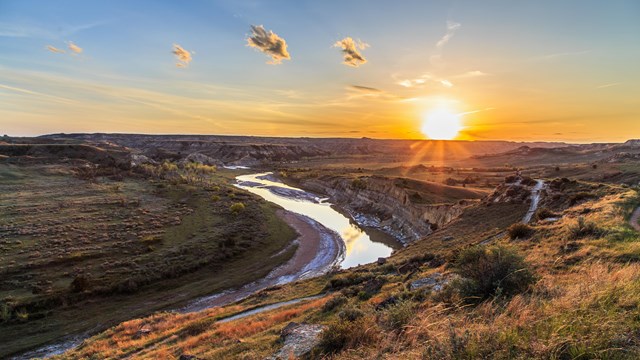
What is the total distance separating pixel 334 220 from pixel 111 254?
115 feet

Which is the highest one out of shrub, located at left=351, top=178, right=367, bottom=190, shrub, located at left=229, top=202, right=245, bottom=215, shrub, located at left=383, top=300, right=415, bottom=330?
shrub, located at left=383, top=300, right=415, bottom=330

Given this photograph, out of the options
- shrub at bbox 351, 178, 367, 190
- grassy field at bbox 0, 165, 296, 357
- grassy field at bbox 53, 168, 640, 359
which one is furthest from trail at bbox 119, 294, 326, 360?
shrub at bbox 351, 178, 367, 190

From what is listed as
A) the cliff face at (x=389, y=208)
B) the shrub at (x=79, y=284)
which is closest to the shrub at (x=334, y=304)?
the shrub at (x=79, y=284)

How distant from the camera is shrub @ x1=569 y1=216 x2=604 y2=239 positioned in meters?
14.9

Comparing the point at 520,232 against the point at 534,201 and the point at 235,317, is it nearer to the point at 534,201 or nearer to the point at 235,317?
the point at 534,201

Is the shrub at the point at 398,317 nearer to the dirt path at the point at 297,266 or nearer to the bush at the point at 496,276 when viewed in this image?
the bush at the point at 496,276

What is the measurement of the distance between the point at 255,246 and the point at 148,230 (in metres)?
14.5

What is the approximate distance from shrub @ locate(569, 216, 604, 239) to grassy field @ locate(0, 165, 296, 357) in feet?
87.6

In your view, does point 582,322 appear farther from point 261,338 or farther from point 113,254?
point 113,254

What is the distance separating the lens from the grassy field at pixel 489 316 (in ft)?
17.8

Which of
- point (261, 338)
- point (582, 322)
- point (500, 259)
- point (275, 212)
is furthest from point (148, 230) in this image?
point (582, 322)

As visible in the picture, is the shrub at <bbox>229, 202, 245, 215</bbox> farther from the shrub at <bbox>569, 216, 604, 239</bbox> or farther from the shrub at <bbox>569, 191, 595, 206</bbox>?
the shrub at <bbox>569, 216, 604, 239</bbox>

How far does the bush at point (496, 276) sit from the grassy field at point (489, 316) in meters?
0.05

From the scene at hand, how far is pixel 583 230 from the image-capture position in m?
15.2
